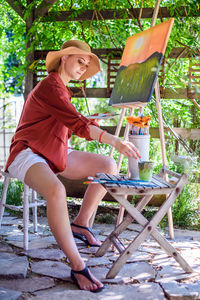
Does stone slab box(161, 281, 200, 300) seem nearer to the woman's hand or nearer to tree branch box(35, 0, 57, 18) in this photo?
the woman's hand

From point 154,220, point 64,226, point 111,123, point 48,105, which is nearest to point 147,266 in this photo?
point 154,220

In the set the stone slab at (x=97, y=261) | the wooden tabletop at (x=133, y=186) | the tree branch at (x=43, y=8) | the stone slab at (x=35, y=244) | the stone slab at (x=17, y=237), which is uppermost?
the tree branch at (x=43, y=8)

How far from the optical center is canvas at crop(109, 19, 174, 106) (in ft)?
8.67

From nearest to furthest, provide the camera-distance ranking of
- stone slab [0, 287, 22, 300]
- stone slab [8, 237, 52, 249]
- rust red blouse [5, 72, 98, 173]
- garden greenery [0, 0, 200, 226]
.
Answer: stone slab [0, 287, 22, 300] < rust red blouse [5, 72, 98, 173] < stone slab [8, 237, 52, 249] < garden greenery [0, 0, 200, 226]

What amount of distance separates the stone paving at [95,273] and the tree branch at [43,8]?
2.26 m

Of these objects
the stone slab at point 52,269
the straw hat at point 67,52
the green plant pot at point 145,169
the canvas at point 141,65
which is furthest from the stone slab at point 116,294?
the straw hat at point 67,52

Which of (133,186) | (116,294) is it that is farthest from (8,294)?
(133,186)

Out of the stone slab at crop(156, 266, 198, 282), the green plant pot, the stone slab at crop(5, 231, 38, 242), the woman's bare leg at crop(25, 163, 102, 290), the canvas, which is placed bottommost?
the stone slab at crop(5, 231, 38, 242)

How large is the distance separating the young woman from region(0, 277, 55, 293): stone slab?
17cm

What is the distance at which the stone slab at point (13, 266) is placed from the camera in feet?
7.41

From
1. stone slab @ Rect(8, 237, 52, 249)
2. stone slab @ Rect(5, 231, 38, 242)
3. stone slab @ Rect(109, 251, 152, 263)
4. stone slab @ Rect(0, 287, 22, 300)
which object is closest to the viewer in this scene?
stone slab @ Rect(0, 287, 22, 300)

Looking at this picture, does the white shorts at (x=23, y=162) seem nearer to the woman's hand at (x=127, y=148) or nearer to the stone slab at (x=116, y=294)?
the woman's hand at (x=127, y=148)

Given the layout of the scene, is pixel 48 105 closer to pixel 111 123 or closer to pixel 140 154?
pixel 140 154

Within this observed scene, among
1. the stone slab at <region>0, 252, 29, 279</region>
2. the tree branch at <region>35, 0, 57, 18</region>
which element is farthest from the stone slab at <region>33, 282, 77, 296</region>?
the tree branch at <region>35, 0, 57, 18</region>
